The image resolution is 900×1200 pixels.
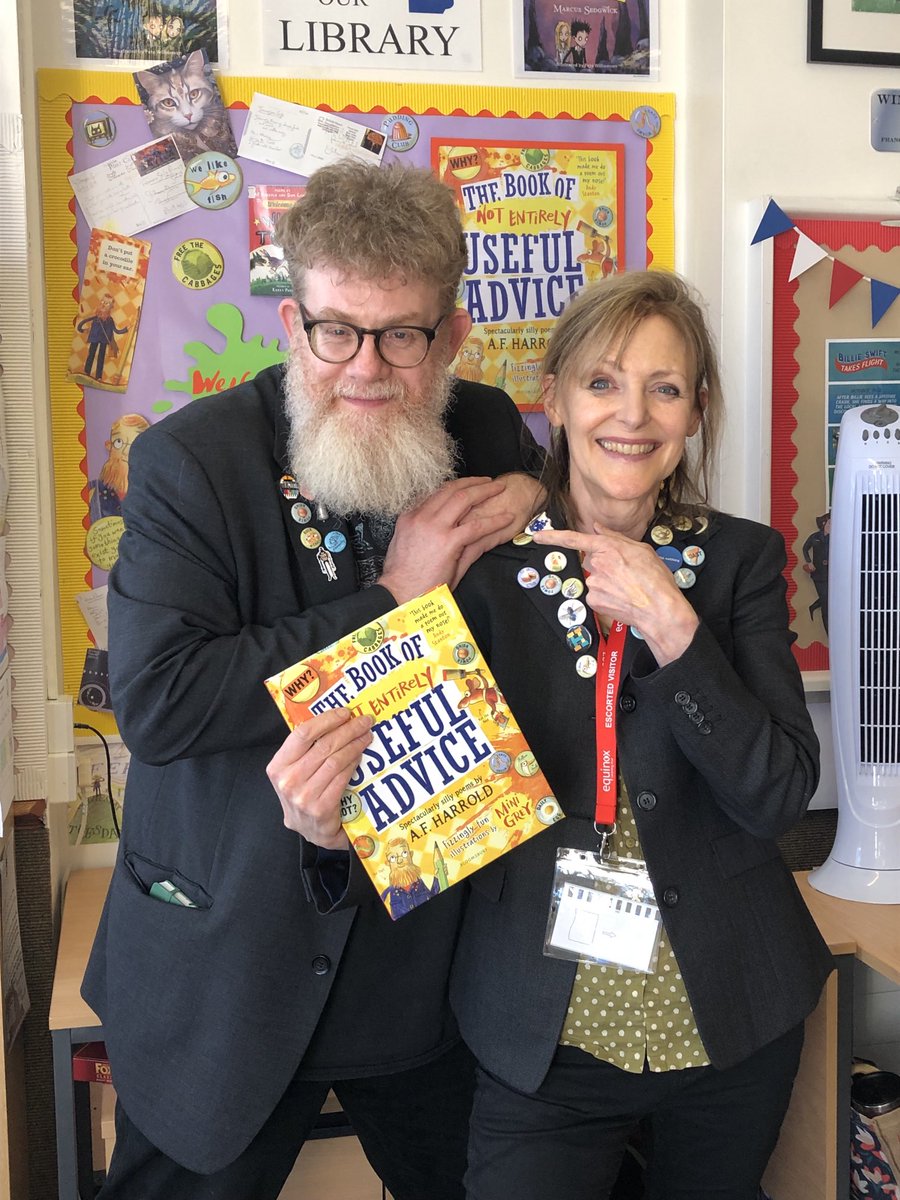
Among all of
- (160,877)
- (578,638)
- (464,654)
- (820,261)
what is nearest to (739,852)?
(578,638)

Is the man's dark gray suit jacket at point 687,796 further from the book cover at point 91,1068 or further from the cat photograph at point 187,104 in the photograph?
the cat photograph at point 187,104

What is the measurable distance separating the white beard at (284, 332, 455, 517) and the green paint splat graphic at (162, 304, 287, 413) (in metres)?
0.76

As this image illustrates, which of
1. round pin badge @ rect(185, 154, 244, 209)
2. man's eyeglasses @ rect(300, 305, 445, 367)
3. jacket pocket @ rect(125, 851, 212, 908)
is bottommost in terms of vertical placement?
jacket pocket @ rect(125, 851, 212, 908)

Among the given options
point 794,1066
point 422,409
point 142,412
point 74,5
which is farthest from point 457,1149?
point 74,5

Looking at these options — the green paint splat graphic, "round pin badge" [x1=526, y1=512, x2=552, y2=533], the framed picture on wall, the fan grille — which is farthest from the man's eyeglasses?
the framed picture on wall

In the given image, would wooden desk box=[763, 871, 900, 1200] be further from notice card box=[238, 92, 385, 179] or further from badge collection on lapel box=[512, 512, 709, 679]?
notice card box=[238, 92, 385, 179]

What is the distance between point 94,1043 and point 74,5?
192cm

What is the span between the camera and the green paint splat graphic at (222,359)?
2.30m

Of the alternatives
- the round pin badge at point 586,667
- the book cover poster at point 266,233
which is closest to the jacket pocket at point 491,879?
the round pin badge at point 586,667

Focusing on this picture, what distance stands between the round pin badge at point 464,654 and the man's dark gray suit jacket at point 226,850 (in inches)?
5.2

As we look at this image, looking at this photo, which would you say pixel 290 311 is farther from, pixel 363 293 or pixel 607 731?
pixel 607 731

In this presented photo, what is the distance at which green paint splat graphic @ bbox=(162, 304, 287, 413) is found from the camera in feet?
7.56

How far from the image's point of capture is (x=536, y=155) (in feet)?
7.91

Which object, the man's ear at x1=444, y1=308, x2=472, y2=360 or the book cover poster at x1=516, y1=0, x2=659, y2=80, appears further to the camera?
the book cover poster at x1=516, y1=0, x2=659, y2=80
